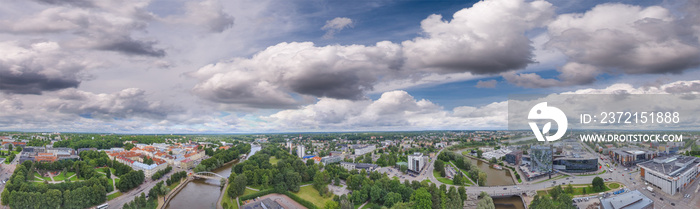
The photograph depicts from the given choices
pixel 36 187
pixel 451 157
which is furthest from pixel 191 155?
pixel 451 157

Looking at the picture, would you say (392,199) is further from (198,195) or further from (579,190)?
(198,195)

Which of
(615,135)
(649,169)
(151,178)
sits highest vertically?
(615,135)

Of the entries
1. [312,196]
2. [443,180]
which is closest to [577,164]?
[443,180]

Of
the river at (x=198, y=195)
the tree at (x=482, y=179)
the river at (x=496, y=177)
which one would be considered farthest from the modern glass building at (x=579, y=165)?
the river at (x=198, y=195)

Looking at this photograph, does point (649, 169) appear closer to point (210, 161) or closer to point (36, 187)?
point (210, 161)

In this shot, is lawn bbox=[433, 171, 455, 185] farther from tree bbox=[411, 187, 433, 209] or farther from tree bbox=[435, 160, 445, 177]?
tree bbox=[411, 187, 433, 209]

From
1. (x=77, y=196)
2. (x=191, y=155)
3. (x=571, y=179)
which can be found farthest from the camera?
(x=191, y=155)

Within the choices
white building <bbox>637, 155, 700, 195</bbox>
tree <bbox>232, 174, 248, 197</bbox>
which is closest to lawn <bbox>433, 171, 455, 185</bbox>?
white building <bbox>637, 155, 700, 195</bbox>
